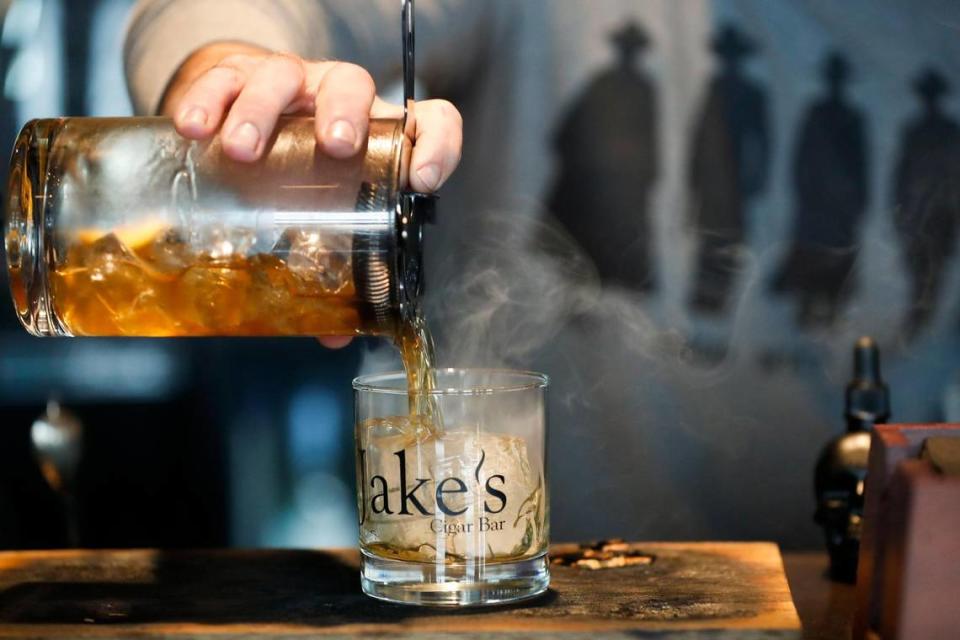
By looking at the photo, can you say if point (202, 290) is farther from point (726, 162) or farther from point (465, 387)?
point (726, 162)

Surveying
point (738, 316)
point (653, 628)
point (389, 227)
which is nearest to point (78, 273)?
point (389, 227)

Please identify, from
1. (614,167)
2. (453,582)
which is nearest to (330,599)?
(453,582)

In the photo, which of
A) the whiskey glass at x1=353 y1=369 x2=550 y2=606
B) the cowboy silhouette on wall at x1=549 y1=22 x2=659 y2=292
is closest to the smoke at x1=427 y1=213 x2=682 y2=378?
the cowboy silhouette on wall at x1=549 y1=22 x2=659 y2=292

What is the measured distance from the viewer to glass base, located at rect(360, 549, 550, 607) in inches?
45.9

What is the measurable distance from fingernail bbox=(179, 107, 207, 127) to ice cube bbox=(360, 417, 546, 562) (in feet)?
1.04

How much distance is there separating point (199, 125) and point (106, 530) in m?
1.14

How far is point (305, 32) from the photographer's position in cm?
198

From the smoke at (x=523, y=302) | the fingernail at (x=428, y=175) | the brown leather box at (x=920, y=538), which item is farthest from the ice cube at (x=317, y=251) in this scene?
the smoke at (x=523, y=302)

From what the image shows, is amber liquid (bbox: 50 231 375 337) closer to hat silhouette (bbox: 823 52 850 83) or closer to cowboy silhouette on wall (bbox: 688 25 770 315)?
cowboy silhouette on wall (bbox: 688 25 770 315)

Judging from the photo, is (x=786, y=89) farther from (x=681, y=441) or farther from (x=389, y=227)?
(x=389, y=227)

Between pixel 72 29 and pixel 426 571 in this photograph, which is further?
pixel 72 29

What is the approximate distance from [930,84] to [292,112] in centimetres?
105

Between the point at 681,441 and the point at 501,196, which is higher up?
the point at 501,196

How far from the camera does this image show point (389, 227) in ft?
3.64
